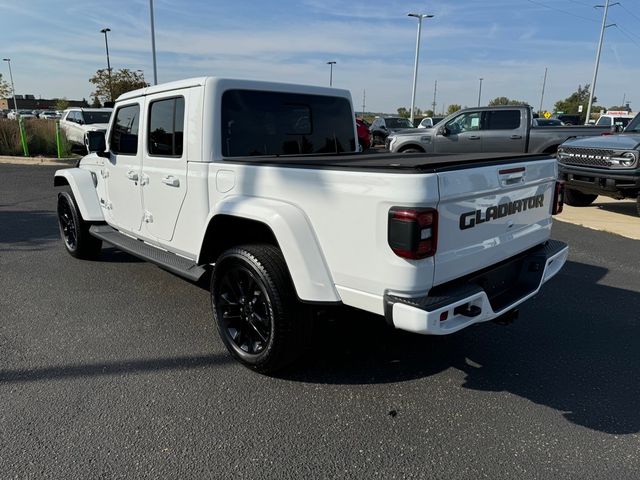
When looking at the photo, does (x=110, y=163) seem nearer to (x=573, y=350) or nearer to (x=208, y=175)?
(x=208, y=175)

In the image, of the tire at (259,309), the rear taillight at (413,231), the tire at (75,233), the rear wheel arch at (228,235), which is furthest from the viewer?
the tire at (75,233)

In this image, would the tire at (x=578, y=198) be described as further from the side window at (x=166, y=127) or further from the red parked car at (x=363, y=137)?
the side window at (x=166, y=127)

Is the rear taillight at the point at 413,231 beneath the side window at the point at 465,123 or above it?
beneath

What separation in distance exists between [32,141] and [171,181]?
16314 mm

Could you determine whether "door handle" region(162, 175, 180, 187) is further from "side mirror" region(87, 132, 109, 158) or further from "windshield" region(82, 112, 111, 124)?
"windshield" region(82, 112, 111, 124)

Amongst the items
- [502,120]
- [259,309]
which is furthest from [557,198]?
[502,120]

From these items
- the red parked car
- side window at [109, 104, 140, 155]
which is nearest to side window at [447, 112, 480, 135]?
the red parked car

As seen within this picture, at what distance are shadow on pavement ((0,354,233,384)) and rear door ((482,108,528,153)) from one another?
32.3ft

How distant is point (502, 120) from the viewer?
37.6ft

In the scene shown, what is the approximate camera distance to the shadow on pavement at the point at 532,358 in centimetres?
289

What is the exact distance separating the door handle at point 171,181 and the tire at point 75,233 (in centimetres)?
211

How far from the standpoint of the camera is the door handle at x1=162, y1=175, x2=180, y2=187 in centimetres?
366

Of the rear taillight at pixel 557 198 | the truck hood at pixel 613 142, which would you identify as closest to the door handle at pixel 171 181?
the rear taillight at pixel 557 198

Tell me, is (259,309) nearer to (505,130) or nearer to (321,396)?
(321,396)
